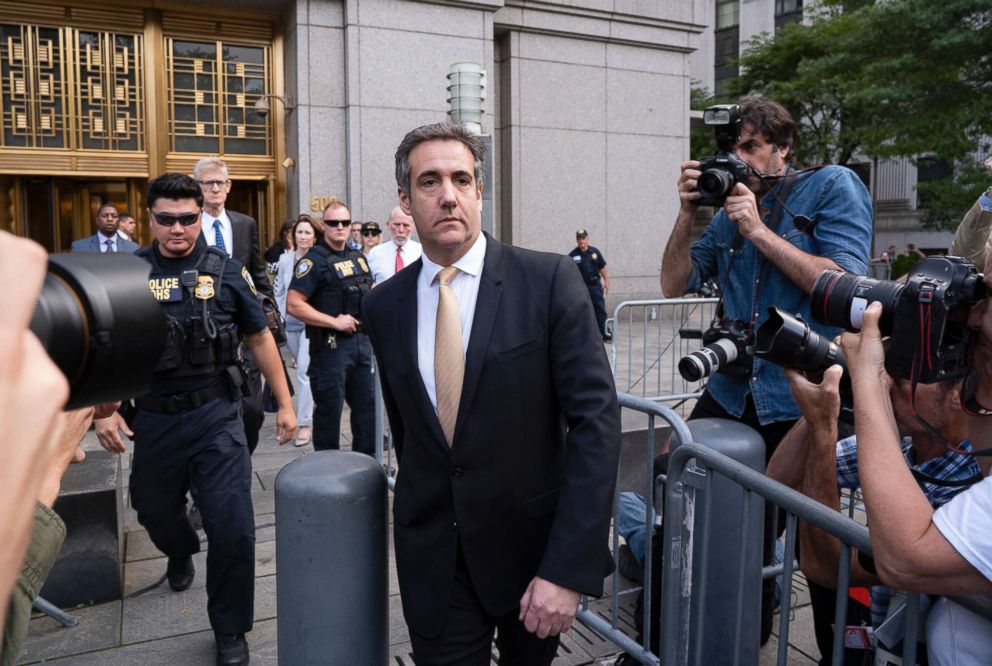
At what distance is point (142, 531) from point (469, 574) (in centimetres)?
346

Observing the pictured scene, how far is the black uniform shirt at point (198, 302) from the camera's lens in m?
3.72

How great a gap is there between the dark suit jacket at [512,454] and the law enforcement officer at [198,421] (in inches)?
54.9

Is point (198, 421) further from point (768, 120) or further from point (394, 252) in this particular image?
point (394, 252)

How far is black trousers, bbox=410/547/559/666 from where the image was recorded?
238 centimetres

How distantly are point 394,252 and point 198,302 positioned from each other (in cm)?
429

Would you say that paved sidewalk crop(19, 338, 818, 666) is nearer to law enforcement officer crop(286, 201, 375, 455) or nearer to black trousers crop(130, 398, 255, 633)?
black trousers crop(130, 398, 255, 633)

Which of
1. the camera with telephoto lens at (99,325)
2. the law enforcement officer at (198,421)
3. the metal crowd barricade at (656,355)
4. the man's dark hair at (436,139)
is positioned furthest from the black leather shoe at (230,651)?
the metal crowd barricade at (656,355)

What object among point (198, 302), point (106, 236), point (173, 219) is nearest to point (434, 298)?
point (198, 302)

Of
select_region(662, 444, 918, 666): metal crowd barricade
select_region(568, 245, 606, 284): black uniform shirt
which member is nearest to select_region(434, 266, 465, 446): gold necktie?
select_region(662, 444, 918, 666): metal crowd barricade

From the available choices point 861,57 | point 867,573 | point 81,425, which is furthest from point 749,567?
point 861,57

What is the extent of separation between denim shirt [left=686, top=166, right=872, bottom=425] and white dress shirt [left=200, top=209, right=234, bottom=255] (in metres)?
4.05

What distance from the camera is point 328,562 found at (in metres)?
2.64

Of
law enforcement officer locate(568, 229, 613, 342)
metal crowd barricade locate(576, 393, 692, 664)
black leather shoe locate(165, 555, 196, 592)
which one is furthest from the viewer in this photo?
law enforcement officer locate(568, 229, 613, 342)

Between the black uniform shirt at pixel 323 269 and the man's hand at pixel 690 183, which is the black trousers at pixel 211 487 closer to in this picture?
the man's hand at pixel 690 183
